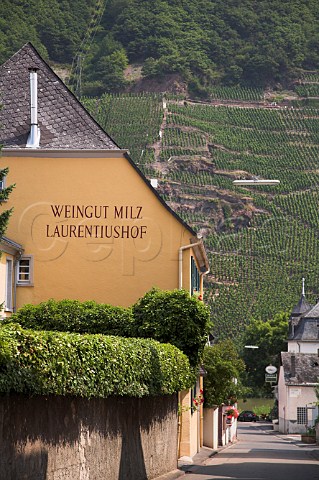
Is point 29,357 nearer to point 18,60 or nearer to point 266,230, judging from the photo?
point 18,60

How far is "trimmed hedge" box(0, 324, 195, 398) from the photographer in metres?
15.6

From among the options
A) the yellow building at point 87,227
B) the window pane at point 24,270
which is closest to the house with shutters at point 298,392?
the yellow building at point 87,227

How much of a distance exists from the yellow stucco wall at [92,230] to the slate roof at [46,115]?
1.67 feet

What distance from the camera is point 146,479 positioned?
2461cm

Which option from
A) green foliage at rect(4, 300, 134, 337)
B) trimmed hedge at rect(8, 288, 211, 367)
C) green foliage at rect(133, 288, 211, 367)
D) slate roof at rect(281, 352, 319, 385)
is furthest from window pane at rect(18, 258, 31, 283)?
slate roof at rect(281, 352, 319, 385)

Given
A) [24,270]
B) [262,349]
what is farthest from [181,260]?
[262,349]

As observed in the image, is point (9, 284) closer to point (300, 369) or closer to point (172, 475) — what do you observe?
point (172, 475)

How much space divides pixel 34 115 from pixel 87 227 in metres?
3.03

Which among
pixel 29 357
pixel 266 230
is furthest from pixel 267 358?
pixel 29 357

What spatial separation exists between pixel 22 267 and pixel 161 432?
7020mm

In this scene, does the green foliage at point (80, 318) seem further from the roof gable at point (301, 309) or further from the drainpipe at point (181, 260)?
the roof gable at point (301, 309)

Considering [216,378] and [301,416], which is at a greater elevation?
[216,378]

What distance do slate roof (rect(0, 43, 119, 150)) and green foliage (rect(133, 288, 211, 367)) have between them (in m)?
4.88

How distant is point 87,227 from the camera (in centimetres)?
3228
